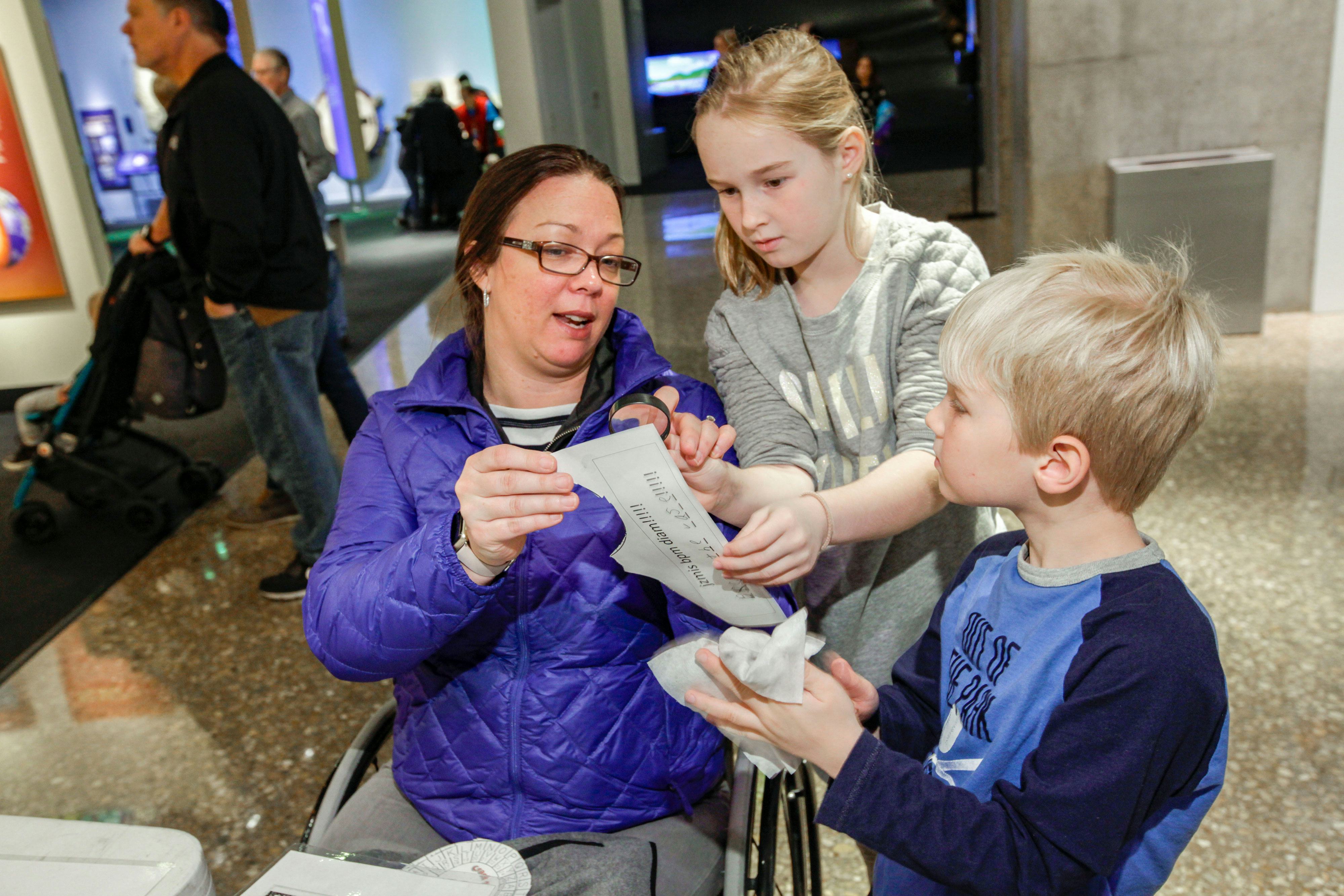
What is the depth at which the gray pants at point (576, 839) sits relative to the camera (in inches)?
48.9

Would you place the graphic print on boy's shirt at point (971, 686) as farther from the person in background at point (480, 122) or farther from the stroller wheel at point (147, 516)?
the person in background at point (480, 122)

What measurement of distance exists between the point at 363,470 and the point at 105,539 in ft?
11.5

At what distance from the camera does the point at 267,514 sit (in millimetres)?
4250

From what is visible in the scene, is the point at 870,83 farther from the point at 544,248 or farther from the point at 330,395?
the point at 544,248

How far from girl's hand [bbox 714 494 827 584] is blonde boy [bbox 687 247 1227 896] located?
0.16 meters

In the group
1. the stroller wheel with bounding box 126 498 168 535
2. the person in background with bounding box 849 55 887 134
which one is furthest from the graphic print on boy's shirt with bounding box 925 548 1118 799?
the person in background with bounding box 849 55 887 134

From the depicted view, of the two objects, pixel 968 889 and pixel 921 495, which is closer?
pixel 968 889

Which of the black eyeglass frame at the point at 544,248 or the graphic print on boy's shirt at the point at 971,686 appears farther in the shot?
the black eyeglass frame at the point at 544,248

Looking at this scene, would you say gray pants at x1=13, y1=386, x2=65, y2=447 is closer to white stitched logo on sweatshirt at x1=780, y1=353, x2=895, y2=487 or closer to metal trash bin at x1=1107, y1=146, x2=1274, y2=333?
white stitched logo on sweatshirt at x1=780, y1=353, x2=895, y2=487

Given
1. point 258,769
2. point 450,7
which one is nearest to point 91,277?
point 258,769

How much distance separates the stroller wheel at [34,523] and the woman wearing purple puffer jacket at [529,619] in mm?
3601

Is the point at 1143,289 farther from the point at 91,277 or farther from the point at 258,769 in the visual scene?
the point at 91,277

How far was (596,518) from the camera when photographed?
4.77 feet

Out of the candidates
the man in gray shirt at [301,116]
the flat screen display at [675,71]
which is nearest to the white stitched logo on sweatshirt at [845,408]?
the man in gray shirt at [301,116]
